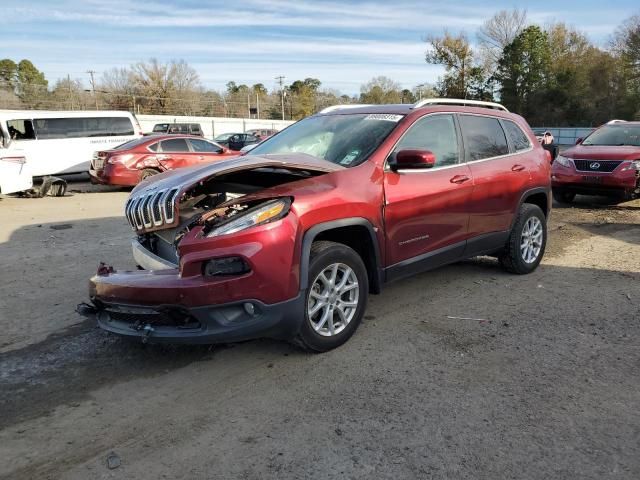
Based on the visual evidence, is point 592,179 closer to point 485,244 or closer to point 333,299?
point 485,244

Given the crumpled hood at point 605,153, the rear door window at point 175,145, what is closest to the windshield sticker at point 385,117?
the crumpled hood at point 605,153

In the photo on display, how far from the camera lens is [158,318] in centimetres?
345

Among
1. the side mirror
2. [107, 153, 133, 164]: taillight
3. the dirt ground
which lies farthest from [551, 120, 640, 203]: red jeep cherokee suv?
[107, 153, 133, 164]: taillight

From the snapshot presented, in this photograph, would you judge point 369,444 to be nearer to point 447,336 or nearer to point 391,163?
point 447,336

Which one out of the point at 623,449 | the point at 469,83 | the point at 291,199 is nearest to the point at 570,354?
the point at 623,449

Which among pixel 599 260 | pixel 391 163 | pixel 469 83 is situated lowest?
pixel 599 260

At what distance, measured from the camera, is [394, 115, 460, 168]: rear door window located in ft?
15.0

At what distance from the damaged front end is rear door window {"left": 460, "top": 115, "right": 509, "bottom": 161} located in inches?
82.6

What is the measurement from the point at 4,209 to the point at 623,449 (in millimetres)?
11633

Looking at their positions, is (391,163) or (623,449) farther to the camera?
(391,163)

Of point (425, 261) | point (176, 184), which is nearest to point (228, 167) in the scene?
point (176, 184)

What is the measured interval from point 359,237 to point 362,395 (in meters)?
1.30

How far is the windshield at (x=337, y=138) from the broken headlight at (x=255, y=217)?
94cm

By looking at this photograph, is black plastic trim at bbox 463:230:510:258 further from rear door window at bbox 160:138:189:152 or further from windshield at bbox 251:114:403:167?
rear door window at bbox 160:138:189:152
